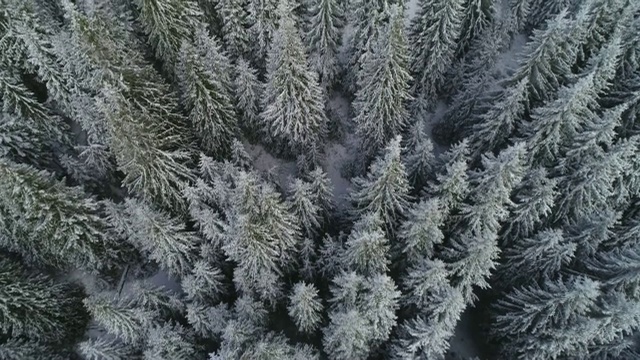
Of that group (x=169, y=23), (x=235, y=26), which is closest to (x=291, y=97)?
(x=235, y=26)

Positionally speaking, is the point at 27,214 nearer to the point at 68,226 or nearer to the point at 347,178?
the point at 68,226

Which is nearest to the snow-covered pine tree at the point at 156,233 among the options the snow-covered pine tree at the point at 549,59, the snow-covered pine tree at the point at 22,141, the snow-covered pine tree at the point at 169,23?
the snow-covered pine tree at the point at 22,141

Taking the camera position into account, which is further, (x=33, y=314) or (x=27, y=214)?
(x=33, y=314)

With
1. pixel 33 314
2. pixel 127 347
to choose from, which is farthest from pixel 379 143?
pixel 33 314

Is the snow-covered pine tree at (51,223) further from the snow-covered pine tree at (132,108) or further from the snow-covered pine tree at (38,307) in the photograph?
the snow-covered pine tree at (132,108)

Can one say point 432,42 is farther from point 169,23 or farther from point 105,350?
point 105,350
